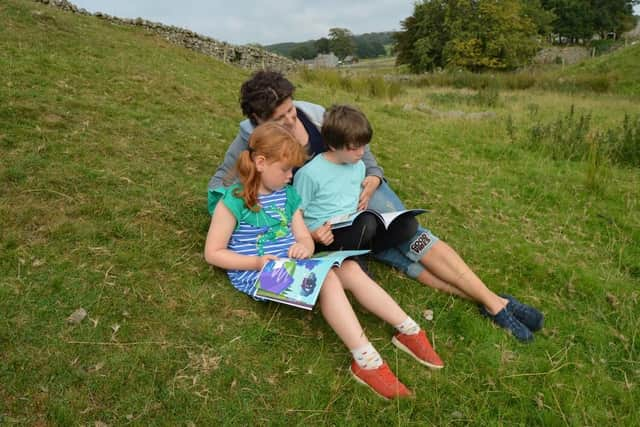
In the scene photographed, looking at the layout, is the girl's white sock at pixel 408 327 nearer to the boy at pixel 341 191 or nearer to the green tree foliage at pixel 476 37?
the boy at pixel 341 191

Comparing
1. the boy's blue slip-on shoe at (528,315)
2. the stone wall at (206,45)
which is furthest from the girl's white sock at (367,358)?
the stone wall at (206,45)

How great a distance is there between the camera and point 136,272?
276cm

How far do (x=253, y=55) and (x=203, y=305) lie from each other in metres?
14.9

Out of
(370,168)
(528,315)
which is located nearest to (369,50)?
(370,168)

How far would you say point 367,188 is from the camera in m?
3.29

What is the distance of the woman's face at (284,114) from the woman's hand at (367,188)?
0.73 m

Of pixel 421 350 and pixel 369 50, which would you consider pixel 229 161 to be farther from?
pixel 369 50

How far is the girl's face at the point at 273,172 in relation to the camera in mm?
2688

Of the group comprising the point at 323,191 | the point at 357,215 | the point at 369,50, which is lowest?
the point at 357,215

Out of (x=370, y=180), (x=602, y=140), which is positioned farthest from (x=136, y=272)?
(x=602, y=140)

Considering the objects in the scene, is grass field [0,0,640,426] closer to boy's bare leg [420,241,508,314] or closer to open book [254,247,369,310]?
boy's bare leg [420,241,508,314]

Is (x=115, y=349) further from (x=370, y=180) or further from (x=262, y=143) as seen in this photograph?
(x=370, y=180)

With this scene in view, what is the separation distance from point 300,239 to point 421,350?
0.98 metres

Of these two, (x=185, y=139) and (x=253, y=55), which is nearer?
(x=185, y=139)
